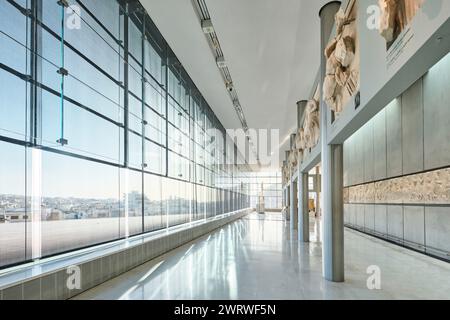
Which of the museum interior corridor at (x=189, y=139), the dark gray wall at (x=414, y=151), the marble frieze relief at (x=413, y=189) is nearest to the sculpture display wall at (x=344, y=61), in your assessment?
the museum interior corridor at (x=189, y=139)

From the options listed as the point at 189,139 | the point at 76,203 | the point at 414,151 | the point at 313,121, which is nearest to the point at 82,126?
the point at 76,203

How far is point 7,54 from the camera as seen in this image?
5605 mm

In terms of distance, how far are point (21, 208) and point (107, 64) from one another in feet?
15.6

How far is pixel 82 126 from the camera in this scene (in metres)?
7.92

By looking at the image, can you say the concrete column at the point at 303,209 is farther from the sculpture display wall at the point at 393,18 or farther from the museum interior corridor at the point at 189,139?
the sculpture display wall at the point at 393,18

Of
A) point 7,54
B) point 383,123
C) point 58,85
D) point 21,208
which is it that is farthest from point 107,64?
point 383,123

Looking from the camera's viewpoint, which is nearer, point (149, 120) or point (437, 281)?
point (437, 281)

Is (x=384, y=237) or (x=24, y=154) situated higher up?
(x=24, y=154)

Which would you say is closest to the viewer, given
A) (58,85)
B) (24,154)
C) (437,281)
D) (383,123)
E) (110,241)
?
(24,154)

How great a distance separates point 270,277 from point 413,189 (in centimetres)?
765

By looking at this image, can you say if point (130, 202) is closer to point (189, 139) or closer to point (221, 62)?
point (221, 62)

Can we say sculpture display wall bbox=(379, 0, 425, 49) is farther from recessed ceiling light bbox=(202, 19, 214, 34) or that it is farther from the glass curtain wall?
recessed ceiling light bbox=(202, 19, 214, 34)

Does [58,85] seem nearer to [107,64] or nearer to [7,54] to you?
[7,54]

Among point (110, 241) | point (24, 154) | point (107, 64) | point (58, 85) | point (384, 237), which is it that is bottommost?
point (384, 237)
